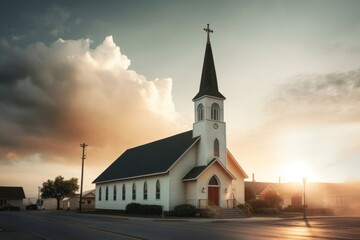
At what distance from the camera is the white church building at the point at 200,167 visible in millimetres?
44219

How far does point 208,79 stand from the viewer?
157 feet

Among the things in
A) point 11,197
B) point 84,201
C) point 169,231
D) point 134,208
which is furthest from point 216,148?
point 11,197

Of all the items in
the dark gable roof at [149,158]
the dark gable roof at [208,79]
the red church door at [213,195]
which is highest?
the dark gable roof at [208,79]

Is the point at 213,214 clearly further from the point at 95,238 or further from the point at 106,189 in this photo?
the point at 106,189

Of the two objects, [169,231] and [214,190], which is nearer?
[169,231]

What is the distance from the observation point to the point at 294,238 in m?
17.7

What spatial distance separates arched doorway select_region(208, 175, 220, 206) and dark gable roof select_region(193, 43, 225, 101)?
917 centimetres

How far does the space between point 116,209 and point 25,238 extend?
140ft

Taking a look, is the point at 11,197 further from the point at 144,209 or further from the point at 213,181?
the point at 213,181

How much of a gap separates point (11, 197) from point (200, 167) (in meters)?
72.6

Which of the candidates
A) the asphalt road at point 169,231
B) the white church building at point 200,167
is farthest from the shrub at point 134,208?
the asphalt road at point 169,231

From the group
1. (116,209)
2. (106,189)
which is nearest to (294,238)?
(116,209)

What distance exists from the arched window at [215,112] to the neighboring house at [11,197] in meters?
70.6

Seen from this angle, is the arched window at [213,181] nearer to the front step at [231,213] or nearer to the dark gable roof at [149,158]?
the front step at [231,213]
